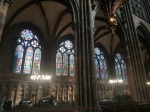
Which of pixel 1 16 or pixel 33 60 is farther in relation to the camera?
pixel 33 60

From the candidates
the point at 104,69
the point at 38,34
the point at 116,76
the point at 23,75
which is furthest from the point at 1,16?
the point at 116,76

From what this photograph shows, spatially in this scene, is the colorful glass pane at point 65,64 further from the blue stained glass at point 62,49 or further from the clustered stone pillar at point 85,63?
the clustered stone pillar at point 85,63

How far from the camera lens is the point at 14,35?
1493 cm

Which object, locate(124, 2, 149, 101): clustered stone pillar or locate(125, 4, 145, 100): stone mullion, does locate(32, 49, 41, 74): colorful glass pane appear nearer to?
locate(124, 2, 149, 101): clustered stone pillar

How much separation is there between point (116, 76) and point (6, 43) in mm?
16445

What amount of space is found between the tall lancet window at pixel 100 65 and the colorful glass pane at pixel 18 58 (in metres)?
11.1

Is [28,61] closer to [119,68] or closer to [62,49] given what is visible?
[62,49]

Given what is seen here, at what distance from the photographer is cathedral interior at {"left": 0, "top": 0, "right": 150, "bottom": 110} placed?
991cm

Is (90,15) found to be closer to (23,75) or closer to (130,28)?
(130,28)

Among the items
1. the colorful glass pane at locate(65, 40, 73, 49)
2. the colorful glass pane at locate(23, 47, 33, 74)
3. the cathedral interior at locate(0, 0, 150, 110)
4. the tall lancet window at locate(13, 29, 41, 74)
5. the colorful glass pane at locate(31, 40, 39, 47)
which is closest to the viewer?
the cathedral interior at locate(0, 0, 150, 110)

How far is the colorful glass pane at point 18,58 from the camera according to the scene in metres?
14.0

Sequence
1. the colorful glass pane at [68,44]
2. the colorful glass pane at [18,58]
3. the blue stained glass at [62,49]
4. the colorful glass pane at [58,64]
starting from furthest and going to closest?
1. the colorful glass pane at [68,44]
2. the blue stained glass at [62,49]
3. the colorful glass pane at [58,64]
4. the colorful glass pane at [18,58]

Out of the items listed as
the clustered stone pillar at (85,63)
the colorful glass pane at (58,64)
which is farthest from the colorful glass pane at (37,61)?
the clustered stone pillar at (85,63)

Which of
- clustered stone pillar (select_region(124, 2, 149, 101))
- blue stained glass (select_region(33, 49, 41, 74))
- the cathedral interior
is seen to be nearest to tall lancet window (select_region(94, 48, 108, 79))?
the cathedral interior
